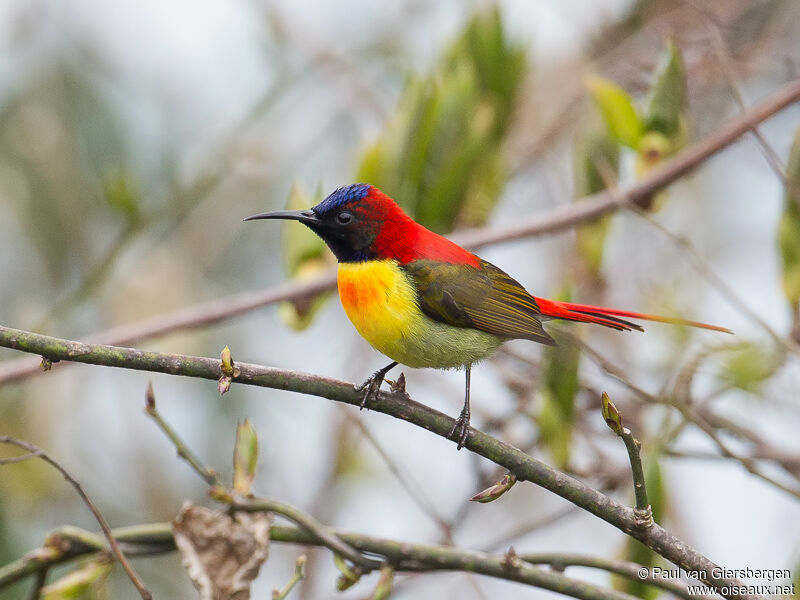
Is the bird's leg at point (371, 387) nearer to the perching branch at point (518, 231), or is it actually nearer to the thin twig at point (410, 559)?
the thin twig at point (410, 559)

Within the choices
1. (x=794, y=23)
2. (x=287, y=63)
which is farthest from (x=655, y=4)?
(x=287, y=63)

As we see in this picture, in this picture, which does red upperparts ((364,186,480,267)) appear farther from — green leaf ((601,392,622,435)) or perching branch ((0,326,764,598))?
green leaf ((601,392,622,435))

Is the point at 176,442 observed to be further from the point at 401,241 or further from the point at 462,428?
the point at 401,241

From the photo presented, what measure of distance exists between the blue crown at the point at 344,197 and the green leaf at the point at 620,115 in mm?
890

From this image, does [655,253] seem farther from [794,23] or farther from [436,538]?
[436,538]

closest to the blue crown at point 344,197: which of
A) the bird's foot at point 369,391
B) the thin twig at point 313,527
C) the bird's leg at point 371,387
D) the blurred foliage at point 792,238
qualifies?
the bird's leg at point 371,387

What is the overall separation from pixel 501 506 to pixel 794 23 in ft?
8.77

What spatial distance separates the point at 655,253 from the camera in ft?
15.1

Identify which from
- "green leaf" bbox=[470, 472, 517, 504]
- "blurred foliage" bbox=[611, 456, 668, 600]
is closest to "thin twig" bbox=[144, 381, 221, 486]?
"green leaf" bbox=[470, 472, 517, 504]

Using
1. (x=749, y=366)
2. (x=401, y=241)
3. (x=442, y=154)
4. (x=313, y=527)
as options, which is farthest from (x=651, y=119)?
(x=313, y=527)

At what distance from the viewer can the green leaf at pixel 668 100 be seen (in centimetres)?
292

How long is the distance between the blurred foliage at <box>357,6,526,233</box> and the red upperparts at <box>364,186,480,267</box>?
1.46 feet

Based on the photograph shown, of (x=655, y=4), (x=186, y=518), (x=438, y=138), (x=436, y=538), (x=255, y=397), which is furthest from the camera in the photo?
(x=255, y=397)

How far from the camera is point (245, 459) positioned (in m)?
2.10
